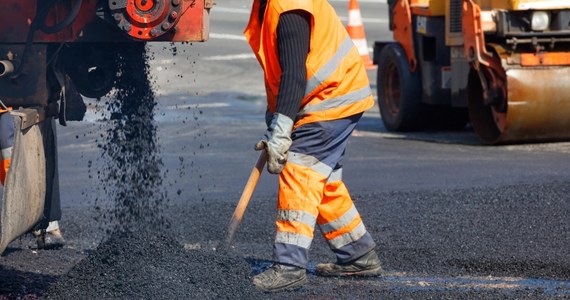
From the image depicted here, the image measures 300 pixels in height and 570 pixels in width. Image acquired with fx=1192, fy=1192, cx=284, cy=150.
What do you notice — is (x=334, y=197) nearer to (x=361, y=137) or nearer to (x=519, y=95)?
(x=519, y=95)

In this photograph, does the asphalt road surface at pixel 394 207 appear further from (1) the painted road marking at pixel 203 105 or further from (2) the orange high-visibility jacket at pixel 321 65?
(2) the orange high-visibility jacket at pixel 321 65

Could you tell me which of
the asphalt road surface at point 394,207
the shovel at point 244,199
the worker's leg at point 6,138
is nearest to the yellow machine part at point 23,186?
the asphalt road surface at point 394,207

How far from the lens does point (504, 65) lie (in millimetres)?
9359

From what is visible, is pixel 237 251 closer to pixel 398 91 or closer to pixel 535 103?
pixel 535 103

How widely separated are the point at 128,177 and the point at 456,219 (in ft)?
6.92

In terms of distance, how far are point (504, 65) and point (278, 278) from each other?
464 cm

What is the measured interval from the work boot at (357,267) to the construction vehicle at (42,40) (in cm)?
127

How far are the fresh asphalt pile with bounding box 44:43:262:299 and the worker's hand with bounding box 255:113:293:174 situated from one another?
0.51 meters

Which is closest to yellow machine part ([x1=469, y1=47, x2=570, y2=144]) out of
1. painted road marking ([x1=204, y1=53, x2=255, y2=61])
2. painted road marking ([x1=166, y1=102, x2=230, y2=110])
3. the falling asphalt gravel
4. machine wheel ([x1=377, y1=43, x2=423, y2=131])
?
machine wheel ([x1=377, y1=43, x2=423, y2=131])

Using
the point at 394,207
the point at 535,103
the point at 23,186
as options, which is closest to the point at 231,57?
the point at 535,103

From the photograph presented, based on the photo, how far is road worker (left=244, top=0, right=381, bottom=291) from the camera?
506 cm

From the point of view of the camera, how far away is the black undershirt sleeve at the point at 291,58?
504 centimetres

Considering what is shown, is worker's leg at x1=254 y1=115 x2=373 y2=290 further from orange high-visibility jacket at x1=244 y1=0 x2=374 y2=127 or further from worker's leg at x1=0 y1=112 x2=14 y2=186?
worker's leg at x1=0 y1=112 x2=14 y2=186

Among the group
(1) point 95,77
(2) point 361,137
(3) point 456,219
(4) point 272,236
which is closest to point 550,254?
(3) point 456,219
